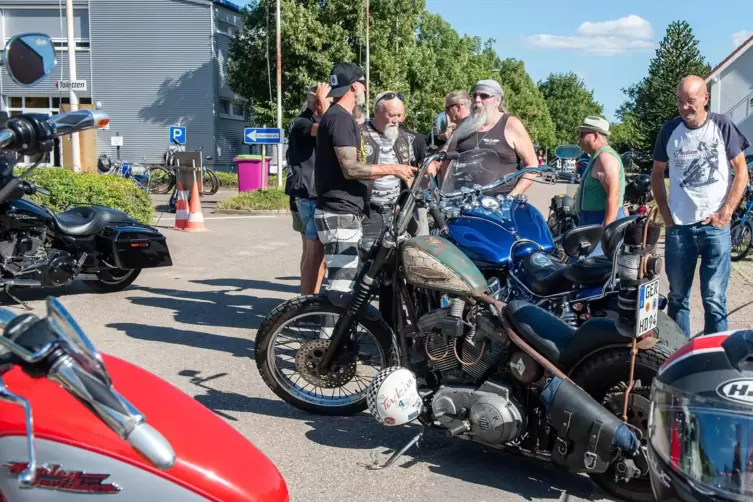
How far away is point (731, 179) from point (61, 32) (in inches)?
1284

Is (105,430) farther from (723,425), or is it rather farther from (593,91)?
(593,91)

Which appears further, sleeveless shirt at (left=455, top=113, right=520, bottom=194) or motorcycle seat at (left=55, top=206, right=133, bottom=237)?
motorcycle seat at (left=55, top=206, right=133, bottom=237)

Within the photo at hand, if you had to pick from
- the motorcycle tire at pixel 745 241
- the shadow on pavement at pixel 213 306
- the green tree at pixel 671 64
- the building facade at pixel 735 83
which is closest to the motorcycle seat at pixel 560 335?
the shadow on pavement at pixel 213 306

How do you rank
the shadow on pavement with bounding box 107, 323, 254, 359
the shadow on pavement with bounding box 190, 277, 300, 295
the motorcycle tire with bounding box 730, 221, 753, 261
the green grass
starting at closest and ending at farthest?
the shadow on pavement with bounding box 107, 323, 254, 359, the shadow on pavement with bounding box 190, 277, 300, 295, the motorcycle tire with bounding box 730, 221, 753, 261, the green grass

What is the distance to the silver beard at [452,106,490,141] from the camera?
19.6 ft

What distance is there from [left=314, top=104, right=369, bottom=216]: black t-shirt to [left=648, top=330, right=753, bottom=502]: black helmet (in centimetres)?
357

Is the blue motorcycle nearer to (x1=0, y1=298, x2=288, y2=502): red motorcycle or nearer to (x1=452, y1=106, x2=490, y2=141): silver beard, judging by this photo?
(x1=452, y1=106, x2=490, y2=141): silver beard

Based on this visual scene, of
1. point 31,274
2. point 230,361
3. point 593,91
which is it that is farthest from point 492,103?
point 593,91

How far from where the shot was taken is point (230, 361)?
19.2 feet

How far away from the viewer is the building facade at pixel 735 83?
48.5 metres

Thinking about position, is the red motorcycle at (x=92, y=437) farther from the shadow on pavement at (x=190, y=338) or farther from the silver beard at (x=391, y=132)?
the silver beard at (x=391, y=132)

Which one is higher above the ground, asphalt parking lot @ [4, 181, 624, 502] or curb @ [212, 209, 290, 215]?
curb @ [212, 209, 290, 215]

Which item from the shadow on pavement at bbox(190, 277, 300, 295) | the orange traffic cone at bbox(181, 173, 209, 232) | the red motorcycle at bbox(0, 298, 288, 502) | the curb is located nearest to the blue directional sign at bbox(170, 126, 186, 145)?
the curb

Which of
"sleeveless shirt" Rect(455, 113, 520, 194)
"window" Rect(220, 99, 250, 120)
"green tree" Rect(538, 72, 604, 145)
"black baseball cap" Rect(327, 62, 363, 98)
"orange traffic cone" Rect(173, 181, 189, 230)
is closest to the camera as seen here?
"black baseball cap" Rect(327, 62, 363, 98)
